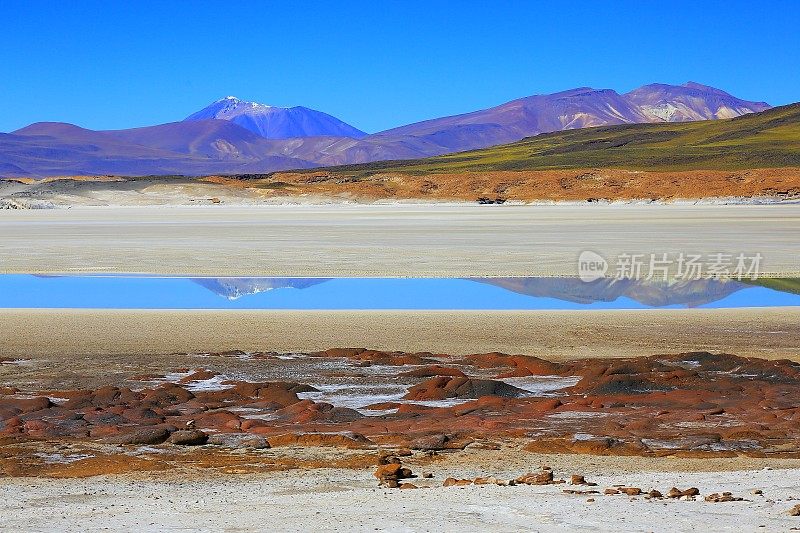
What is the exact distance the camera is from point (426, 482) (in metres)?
6.72

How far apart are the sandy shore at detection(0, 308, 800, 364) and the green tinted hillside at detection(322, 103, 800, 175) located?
98.9 meters

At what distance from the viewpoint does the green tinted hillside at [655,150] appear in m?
124

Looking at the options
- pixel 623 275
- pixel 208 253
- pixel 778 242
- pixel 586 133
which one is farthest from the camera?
pixel 586 133

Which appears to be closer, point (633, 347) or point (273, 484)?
point (273, 484)

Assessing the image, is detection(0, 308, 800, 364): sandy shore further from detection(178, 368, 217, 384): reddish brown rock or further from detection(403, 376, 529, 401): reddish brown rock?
detection(403, 376, 529, 401): reddish brown rock

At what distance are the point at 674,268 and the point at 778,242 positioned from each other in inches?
348

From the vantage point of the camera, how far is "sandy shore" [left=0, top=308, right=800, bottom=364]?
13.3m

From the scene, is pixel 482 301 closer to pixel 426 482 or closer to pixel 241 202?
pixel 426 482

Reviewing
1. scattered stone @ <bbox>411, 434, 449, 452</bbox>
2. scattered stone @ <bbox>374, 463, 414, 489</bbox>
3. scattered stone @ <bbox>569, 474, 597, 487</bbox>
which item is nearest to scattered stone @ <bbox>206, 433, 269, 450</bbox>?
scattered stone @ <bbox>411, 434, 449, 452</bbox>

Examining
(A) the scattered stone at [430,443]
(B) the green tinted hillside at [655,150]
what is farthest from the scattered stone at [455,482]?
(B) the green tinted hillside at [655,150]

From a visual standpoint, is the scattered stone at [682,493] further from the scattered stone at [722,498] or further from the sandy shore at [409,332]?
the sandy shore at [409,332]

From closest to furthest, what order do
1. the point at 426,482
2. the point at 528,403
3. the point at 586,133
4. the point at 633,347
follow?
the point at 426,482, the point at 528,403, the point at 633,347, the point at 586,133

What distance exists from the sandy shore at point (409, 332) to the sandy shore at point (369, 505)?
5.97 meters

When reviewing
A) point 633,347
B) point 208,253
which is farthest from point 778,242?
point 633,347
